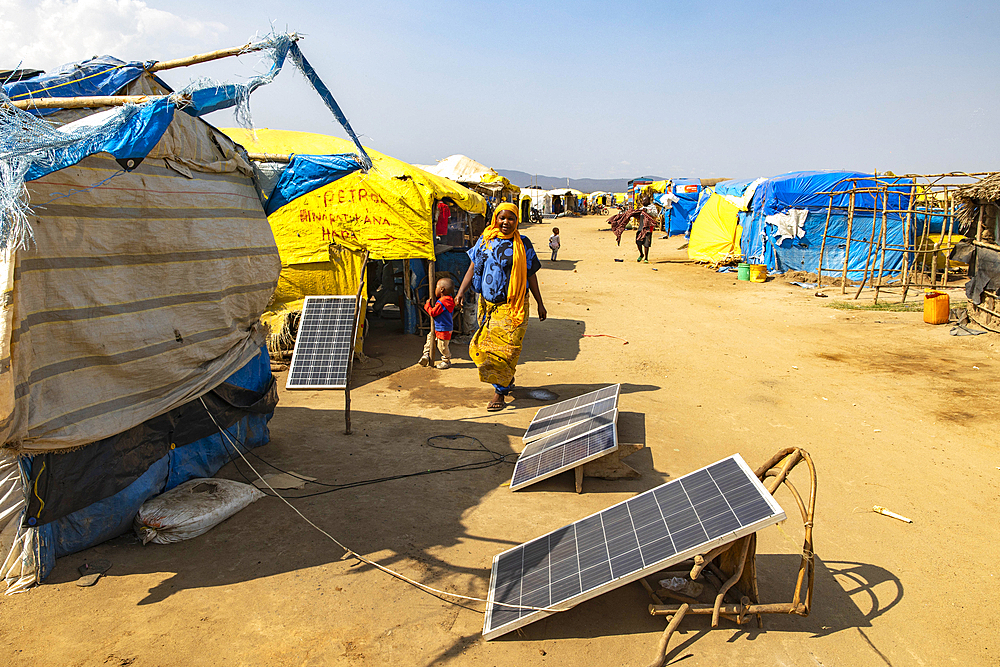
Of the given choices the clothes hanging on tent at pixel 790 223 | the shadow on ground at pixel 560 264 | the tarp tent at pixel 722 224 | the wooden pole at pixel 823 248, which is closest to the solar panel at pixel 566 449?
the wooden pole at pixel 823 248

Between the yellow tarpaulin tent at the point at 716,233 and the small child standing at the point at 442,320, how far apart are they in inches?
564

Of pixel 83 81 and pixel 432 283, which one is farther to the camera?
pixel 432 283

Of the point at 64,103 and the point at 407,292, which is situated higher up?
the point at 64,103

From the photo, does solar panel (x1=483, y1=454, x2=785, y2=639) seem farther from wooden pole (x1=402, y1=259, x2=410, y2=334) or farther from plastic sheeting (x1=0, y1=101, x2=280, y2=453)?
wooden pole (x1=402, y1=259, x2=410, y2=334)

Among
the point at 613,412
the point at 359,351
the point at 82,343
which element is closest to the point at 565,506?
the point at 613,412

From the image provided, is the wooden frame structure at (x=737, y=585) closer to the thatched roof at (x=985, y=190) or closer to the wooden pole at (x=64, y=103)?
the wooden pole at (x=64, y=103)

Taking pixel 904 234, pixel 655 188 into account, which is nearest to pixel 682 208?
pixel 655 188

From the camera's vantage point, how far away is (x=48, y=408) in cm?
326

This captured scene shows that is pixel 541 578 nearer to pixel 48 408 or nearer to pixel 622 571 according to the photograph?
pixel 622 571

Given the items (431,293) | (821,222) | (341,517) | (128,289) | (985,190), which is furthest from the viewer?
(821,222)

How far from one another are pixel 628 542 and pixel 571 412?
2.47 meters

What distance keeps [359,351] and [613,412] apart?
506 centimetres

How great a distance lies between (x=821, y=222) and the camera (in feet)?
56.0

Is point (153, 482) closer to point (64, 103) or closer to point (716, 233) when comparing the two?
point (64, 103)
